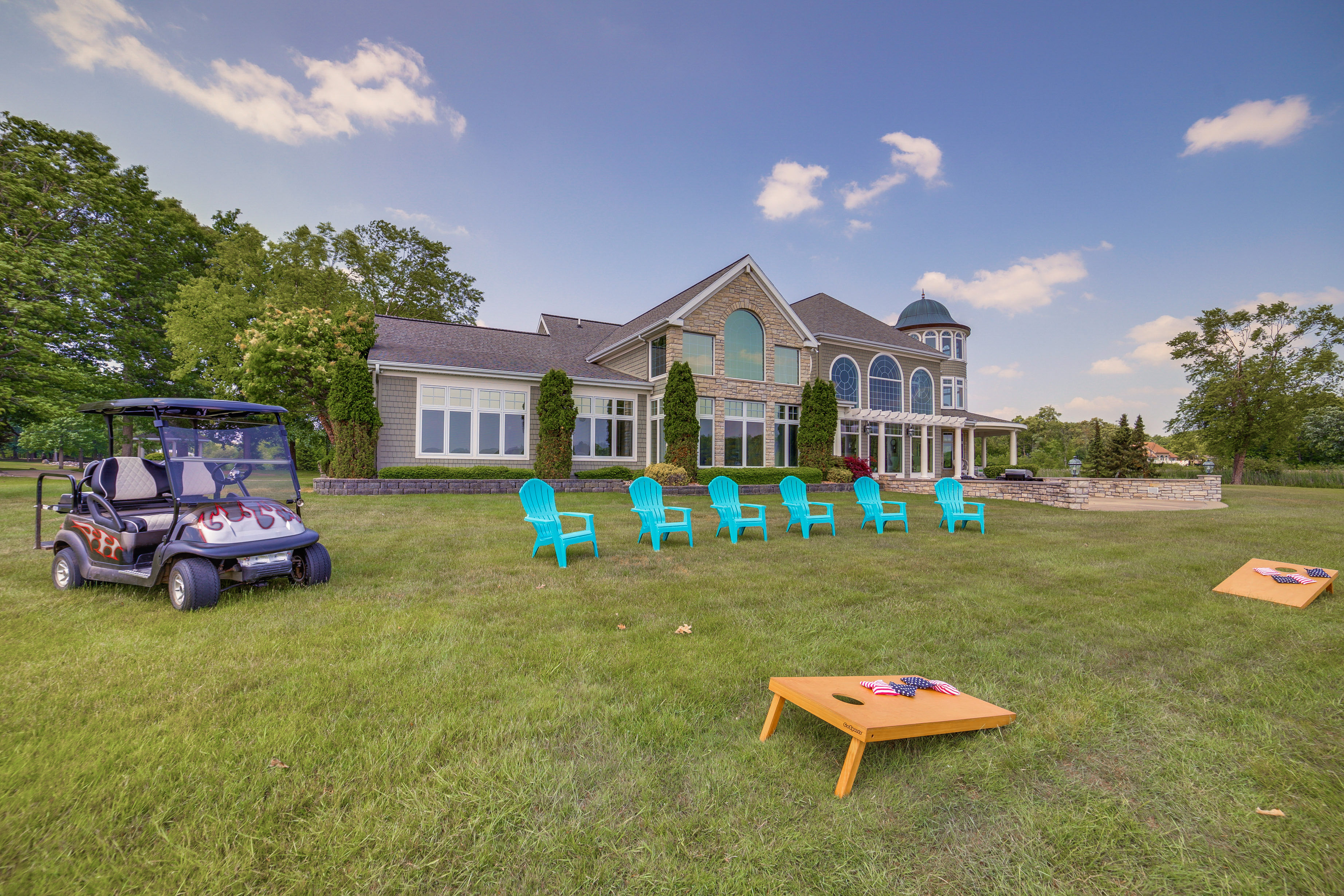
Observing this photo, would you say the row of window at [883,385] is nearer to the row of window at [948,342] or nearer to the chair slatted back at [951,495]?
the row of window at [948,342]

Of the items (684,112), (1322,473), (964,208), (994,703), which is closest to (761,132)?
(684,112)

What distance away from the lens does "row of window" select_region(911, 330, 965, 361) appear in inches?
1139

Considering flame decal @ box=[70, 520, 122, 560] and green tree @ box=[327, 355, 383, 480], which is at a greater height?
green tree @ box=[327, 355, 383, 480]

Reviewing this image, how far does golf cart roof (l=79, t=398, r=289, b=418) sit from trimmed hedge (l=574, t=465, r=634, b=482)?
38.8 feet

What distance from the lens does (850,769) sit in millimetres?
2107

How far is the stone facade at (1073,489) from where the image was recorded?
14.3 m

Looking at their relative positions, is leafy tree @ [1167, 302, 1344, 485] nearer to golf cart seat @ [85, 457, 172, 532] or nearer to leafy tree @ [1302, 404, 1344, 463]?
leafy tree @ [1302, 404, 1344, 463]

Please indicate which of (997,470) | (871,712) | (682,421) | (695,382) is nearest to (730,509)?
(871,712)

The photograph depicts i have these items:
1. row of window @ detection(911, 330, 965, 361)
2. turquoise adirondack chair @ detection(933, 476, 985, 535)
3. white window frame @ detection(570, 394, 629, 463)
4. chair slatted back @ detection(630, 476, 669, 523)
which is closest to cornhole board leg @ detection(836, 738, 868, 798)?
chair slatted back @ detection(630, 476, 669, 523)

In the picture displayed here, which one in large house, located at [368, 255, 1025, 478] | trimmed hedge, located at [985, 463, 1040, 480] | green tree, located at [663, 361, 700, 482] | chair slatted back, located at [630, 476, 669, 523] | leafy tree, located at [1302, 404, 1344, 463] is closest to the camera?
chair slatted back, located at [630, 476, 669, 523]

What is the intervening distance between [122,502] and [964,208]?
22.3 meters

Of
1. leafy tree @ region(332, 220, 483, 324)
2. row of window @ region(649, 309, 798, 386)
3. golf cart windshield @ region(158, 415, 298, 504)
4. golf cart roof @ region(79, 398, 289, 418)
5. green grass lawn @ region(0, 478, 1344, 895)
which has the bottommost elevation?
green grass lawn @ region(0, 478, 1344, 895)

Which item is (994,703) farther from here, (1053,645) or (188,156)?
(188,156)

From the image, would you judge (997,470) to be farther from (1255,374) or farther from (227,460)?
(227,460)
